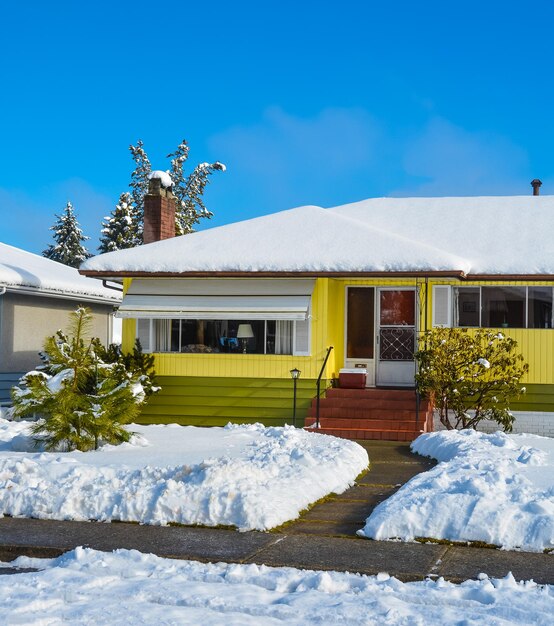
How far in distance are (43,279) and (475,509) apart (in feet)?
45.1

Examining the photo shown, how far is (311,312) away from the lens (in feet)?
54.6

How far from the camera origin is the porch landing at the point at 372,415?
15219mm

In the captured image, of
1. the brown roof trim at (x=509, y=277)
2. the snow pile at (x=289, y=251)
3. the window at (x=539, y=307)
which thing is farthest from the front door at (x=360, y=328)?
the window at (x=539, y=307)

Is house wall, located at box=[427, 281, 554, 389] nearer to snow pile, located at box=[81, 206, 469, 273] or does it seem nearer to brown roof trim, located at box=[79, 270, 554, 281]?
brown roof trim, located at box=[79, 270, 554, 281]

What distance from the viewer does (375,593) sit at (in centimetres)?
595

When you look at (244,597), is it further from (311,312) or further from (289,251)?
(289,251)

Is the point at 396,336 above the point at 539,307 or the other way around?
the other way around

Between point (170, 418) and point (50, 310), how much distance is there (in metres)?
5.28

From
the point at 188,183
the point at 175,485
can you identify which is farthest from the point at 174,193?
the point at 175,485

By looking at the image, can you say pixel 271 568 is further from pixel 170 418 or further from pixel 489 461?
pixel 170 418

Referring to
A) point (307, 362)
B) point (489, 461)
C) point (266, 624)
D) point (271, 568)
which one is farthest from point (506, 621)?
point (307, 362)

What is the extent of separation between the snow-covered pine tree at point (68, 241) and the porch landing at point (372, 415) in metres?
37.6

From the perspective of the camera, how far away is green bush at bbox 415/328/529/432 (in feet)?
51.8

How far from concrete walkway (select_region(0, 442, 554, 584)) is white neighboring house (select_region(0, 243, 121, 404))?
11.1m
